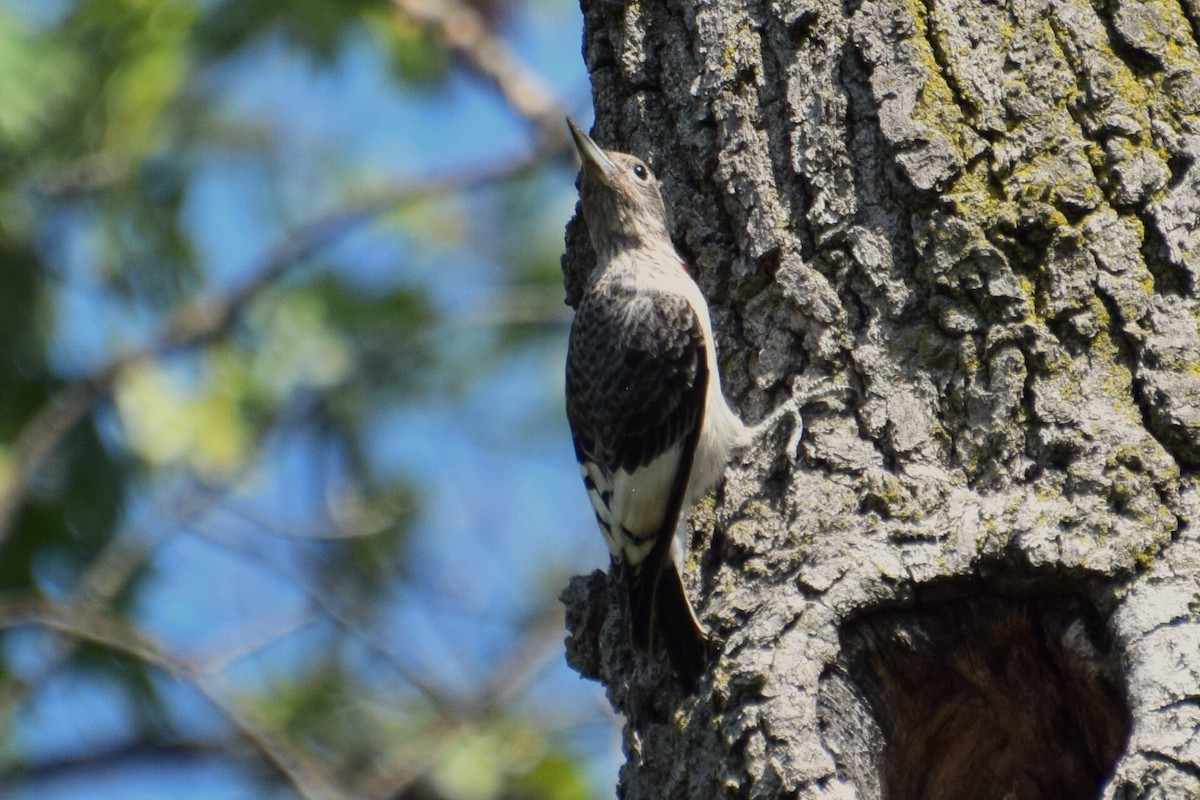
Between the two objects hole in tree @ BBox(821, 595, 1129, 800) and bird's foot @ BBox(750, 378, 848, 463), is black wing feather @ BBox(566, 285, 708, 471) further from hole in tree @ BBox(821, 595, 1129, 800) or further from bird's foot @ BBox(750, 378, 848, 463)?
hole in tree @ BBox(821, 595, 1129, 800)

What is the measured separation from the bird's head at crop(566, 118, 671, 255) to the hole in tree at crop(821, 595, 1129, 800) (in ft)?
5.17

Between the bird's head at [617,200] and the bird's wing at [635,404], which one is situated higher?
the bird's head at [617,200]

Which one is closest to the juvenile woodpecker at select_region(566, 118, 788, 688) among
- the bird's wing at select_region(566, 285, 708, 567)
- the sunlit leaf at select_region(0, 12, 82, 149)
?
the bird's wing at select_region(566, 285, 708, 567)

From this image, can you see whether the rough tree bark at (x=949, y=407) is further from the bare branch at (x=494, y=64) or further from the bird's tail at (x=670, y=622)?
the bare branch at (x=494, y=64)

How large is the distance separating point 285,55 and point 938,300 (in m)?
5.60

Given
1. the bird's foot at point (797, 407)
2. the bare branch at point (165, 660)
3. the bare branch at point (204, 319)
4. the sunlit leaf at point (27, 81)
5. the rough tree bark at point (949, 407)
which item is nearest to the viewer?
the rough tree bark at point (949, 407)

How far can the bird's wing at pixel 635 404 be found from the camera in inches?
167

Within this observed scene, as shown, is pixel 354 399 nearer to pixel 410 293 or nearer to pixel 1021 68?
pixel 410 293

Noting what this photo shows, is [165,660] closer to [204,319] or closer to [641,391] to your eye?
[204,319]

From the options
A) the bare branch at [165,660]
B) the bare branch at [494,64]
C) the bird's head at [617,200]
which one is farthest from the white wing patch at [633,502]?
the bare branch at [494,64]

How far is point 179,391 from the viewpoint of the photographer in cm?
815

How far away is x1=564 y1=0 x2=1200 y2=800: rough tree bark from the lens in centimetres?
310

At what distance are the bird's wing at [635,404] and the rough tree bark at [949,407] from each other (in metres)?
0.42

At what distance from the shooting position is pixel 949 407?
11.2ft
